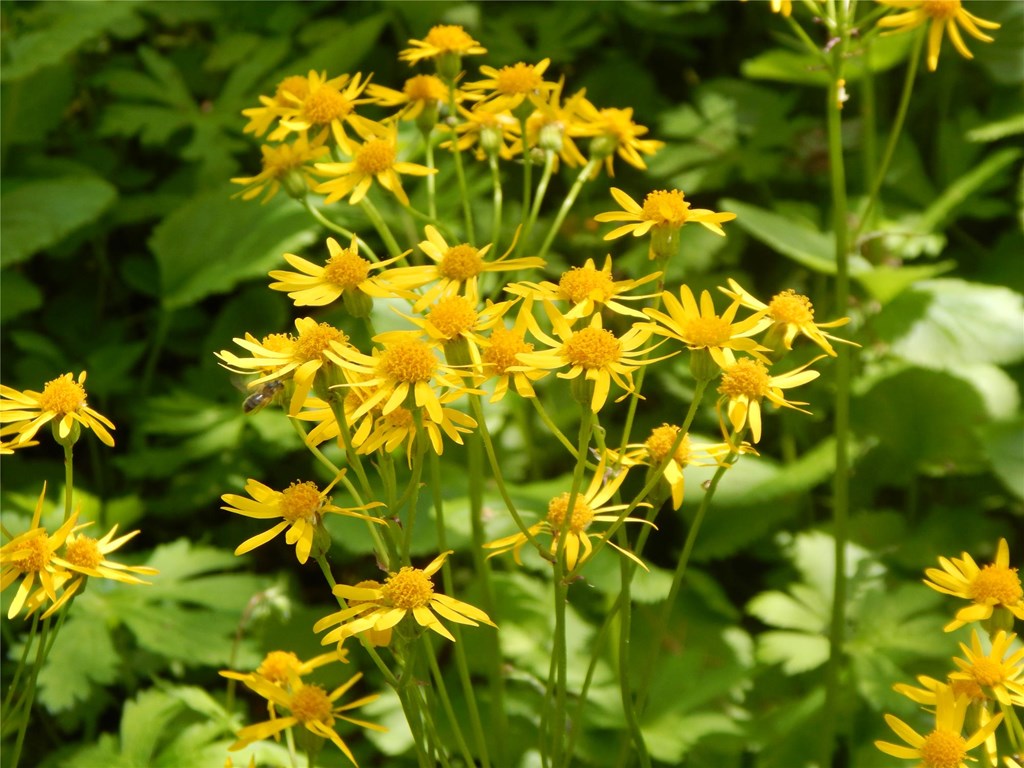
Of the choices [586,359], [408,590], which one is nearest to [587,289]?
[586,359]

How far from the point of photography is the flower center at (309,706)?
3.85ft

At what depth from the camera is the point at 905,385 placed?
8.07ft

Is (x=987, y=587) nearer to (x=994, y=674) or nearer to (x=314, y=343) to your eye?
(x=994, y=674)

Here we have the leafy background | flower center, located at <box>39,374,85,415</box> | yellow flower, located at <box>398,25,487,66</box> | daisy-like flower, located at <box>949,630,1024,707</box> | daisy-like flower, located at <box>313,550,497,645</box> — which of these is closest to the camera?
daisy-like flower, located at <box>313,550,497,645</box>

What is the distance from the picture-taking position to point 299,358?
3.54ft

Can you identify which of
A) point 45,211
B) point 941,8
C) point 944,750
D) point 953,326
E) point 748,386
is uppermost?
point 941,8

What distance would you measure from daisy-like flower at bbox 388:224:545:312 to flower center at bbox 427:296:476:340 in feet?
0.24

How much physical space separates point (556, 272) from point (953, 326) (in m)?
0.85

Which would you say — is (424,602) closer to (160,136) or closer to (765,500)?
(765,500)

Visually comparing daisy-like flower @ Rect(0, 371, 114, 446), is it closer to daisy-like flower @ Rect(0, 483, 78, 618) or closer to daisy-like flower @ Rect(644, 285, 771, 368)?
daisy-like flower @ Rect(0, 483, 78, 618)

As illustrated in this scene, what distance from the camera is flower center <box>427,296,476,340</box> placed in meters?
1.08

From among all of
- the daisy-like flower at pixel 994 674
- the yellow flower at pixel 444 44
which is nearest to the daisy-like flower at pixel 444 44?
the yellow flower at pixel 444 44

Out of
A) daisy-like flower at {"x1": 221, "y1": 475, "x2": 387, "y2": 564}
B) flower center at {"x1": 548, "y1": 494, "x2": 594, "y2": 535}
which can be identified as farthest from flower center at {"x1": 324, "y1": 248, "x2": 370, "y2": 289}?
flower center at {"x1": 548, "y1": 494, "x2": 594, "y2": 535}

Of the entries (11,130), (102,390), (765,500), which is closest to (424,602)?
(765,500)
